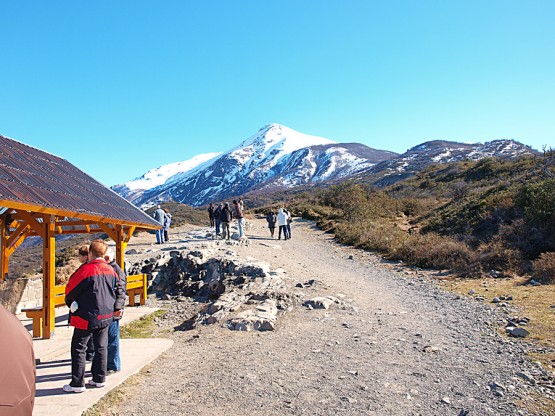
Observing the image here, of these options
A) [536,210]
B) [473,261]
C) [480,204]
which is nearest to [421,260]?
[473,261]

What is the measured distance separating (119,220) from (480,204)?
658 inches

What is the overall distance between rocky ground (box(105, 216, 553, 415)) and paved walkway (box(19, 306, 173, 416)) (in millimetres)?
275

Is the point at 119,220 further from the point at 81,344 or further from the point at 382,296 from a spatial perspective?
the point at 382,296

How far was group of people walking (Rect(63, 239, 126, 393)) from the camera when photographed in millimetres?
4406

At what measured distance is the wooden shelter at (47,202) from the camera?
5527mm

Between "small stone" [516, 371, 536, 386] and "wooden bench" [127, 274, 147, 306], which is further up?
"wooden bench" [127, 274, 147, 306]

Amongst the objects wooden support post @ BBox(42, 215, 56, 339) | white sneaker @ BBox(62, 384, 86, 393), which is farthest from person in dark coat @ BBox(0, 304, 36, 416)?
wooden support post @ BBox(42, 215, 56, 339)

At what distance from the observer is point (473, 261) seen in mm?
12055

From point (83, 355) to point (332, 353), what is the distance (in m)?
3.39

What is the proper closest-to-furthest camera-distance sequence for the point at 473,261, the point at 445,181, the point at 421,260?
the point at 473,261 < the point at 421,260 < the point at 445,181

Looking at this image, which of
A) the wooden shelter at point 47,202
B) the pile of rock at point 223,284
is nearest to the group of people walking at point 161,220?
the pile of rock at point 223,284

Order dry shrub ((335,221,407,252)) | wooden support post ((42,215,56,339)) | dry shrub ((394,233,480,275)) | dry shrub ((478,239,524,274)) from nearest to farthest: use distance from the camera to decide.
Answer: wooden support post ((42,215,56,339))
dry shrub ((478,239,524,274))
dry shrub ((394,233,480,275))
dry shrub ((335,221,407,252))

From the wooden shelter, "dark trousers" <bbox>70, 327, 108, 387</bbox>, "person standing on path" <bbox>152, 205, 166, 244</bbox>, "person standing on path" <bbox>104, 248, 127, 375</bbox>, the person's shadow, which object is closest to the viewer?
"dark trousers" <bbox>70, 327, 108, 387</bbox>

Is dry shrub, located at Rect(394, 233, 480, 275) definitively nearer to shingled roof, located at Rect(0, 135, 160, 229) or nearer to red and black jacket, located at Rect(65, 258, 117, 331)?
shingled roof, located at Rect(0, 135, 160, 229)
